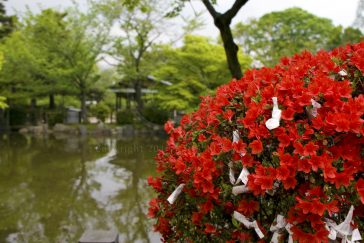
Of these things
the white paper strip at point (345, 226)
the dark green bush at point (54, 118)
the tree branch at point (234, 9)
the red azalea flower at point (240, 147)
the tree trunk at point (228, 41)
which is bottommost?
the dark green bush at point (54, 118)

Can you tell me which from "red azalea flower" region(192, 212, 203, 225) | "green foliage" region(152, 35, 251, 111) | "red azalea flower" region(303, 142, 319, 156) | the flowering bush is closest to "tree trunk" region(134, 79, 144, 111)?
"green foliage" region(152, 35, 251, 111)

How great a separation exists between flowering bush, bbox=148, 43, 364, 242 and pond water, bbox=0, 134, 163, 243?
313 cm

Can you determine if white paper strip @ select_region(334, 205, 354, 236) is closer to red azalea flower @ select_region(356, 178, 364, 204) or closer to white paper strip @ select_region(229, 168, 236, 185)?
red azalea flower @ select_region(356, 178, 364, 204)

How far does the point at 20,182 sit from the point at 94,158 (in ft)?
12.4

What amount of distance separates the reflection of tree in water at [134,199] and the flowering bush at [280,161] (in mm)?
3132

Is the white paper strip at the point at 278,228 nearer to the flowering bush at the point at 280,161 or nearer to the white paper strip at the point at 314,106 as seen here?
the flowering bush at the point at 280,161

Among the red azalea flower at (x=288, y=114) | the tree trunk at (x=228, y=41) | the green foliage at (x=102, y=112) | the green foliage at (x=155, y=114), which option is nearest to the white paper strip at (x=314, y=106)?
the red azalea flower at (x=288, y=114)

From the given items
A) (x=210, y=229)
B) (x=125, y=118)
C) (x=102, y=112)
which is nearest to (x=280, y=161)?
(x=210, y=229)

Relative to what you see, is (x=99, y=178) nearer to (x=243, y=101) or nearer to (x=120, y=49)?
(x=243, y=101)

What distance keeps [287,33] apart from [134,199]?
27.5m

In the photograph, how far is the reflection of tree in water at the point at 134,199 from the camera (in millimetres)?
5309

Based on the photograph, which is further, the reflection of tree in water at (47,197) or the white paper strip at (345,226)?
the reflection of tree in water at (47,197)

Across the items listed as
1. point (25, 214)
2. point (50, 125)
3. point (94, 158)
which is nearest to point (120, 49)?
point (50, 125)

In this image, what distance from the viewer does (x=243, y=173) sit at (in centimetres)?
183
